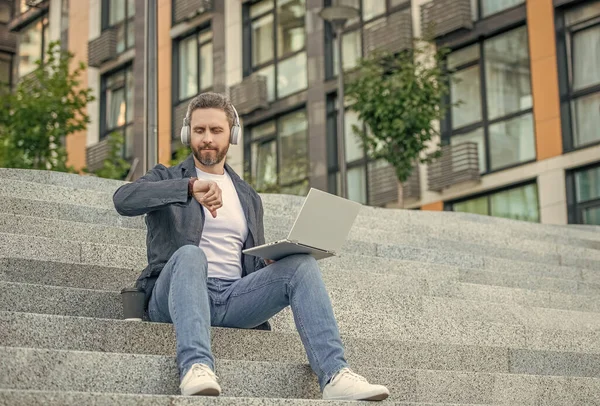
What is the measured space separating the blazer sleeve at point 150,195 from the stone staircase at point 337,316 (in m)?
0.56

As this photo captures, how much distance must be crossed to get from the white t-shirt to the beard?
7.0 inches

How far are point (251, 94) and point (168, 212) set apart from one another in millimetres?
22772

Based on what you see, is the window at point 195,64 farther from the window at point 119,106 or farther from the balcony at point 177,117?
the window at point 119,106

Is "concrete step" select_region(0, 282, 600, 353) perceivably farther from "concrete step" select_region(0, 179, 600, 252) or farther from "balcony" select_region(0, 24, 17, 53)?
"balcony" select_region(0, 24, 17, 53)

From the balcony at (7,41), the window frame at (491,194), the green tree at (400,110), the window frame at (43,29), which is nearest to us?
the green tree at (400,110)

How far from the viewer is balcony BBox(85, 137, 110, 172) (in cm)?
3306

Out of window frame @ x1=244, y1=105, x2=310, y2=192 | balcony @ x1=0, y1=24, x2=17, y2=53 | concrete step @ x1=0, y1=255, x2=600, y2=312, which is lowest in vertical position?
concrete step @ x1=0, y1=255, x2=600, y2=312

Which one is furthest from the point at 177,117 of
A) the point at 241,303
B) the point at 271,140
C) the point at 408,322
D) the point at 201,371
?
the point at 201,371

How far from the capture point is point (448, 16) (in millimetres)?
23391

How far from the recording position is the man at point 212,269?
5.09m

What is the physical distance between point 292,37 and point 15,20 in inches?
586

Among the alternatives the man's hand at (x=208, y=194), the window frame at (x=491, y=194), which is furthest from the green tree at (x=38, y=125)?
the man's hand at (x=208, y=194)

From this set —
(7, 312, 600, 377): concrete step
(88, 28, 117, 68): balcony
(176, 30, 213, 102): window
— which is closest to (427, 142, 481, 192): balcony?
(176, 30, 213, 102): window

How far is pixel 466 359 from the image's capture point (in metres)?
6.62
